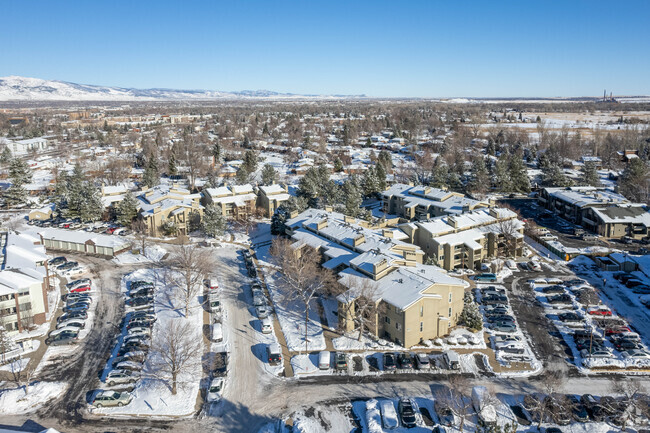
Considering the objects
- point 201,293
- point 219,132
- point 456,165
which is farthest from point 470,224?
point 219,132

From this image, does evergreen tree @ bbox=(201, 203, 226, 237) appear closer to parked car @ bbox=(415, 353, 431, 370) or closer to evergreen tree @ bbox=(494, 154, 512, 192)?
parked car @ bbox=(415, 353, 431, 370)

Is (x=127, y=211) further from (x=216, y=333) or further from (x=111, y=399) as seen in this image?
(x=111, y=399)

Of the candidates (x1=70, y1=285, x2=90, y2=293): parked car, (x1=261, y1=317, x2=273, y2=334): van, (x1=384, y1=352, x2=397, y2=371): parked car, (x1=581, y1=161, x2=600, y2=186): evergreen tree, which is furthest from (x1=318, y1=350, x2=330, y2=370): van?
(x1=581, y1=161, x2=600, y2=186): evergreen tree

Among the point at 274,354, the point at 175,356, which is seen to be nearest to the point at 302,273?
the point at 274,354

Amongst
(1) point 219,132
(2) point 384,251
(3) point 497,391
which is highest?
(1) point 219,132

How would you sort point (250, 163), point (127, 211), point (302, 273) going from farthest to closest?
point (250, 163) → point (127, 211) → point (302, 273)

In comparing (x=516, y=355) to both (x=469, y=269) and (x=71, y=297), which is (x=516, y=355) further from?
(x=71, y=297)
